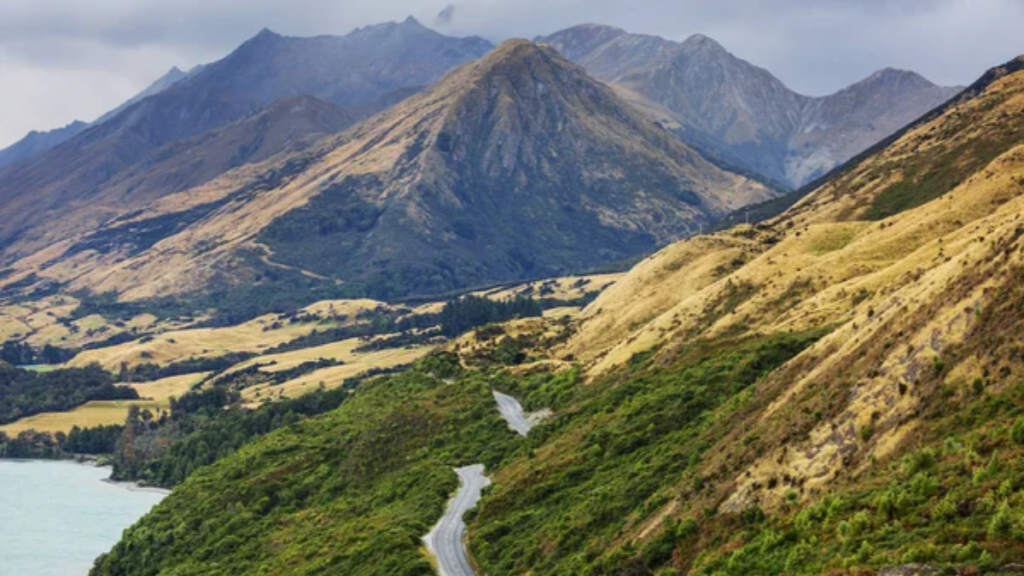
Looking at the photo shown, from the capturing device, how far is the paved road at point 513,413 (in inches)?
5212

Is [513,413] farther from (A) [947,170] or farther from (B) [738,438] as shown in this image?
(A) [947,170]

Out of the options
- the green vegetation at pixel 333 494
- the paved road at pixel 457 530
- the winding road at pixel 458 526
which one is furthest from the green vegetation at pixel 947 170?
the paved road at pixel 457 530

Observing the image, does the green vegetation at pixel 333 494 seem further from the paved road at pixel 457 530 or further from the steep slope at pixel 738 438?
the paved road at pixel 457 530

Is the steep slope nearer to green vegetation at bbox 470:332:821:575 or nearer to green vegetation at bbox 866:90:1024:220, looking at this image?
green vegetation at bbox 470:332:821:575

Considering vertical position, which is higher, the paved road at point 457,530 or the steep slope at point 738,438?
the steep slope at point 738,438

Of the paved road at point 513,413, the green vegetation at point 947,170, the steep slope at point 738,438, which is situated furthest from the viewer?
the green vegetation at point 947,170

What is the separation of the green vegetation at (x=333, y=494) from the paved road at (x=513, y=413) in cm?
176

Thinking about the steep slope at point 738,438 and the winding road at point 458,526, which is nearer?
the steep slope at point 738,438

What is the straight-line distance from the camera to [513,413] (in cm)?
14100

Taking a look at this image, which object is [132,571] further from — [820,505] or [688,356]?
[820,505]

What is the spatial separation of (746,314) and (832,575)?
81.3 meters

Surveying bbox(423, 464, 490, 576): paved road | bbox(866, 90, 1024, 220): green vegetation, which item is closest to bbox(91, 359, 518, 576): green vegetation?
bbox(423, 464, 490, 576): paved road

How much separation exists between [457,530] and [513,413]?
46811 mm

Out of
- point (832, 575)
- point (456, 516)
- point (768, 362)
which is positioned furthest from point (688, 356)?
point (832, 575)
